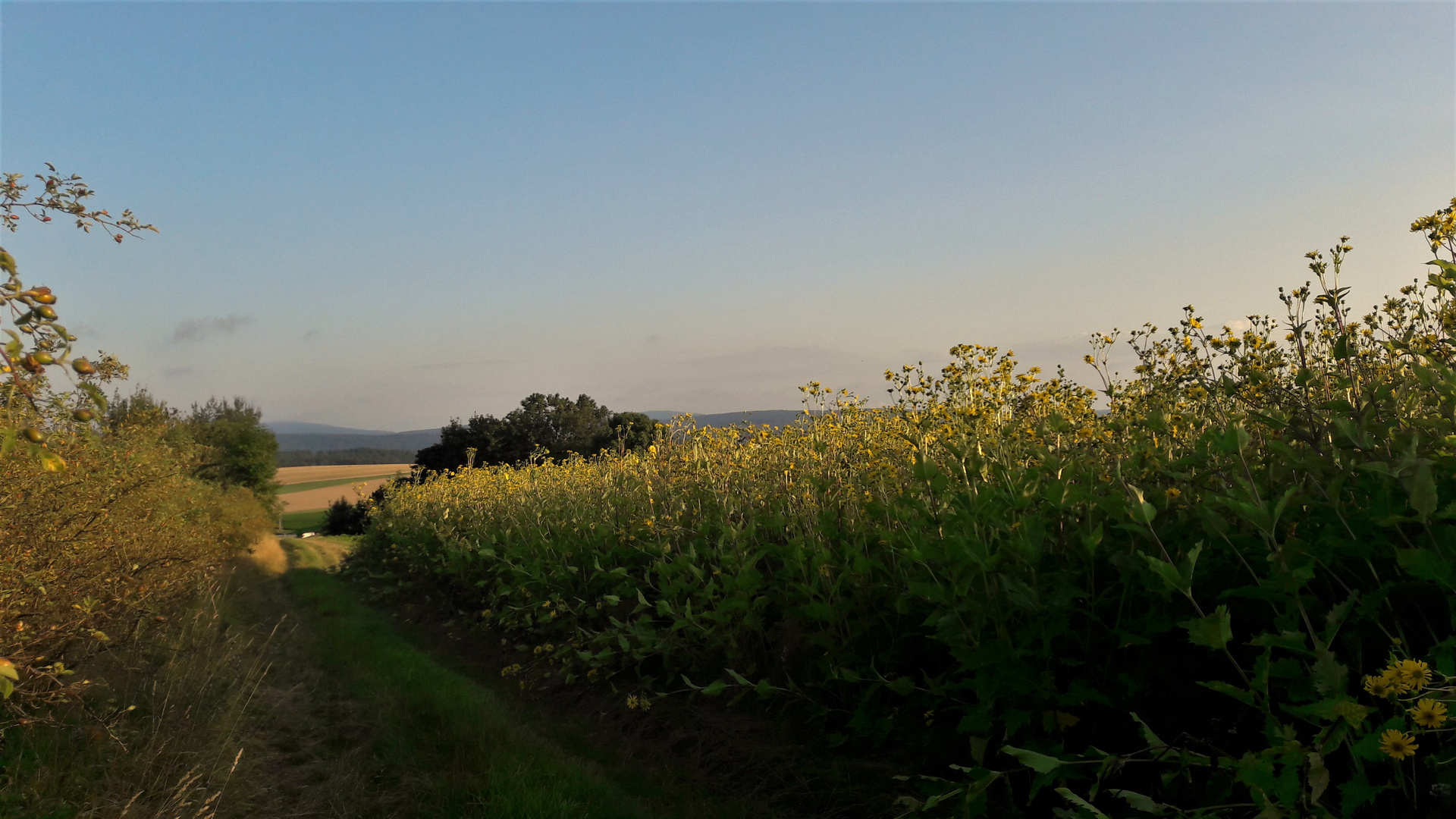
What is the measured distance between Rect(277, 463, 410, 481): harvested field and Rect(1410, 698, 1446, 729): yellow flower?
91.6 meters

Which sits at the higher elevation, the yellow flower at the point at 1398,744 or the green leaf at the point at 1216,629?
the green leaf at the point at 1216,629

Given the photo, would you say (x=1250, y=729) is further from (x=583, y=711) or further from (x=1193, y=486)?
(x=583, y=711)

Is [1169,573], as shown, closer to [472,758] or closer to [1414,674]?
[1414,674]

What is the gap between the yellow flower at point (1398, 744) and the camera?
1871 millimetres

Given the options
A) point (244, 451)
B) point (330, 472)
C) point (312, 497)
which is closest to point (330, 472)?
point (330, 472)

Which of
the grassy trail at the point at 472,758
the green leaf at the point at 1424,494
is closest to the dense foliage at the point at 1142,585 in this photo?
the green leaf at the point at 1424,494

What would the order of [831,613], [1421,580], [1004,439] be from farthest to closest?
1. [831,613]
2. [1004,439]
3. [1421,580]

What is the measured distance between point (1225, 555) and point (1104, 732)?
1024mm

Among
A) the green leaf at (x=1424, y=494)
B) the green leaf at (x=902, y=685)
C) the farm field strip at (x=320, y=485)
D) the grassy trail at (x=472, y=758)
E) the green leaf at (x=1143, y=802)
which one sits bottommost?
the farm field strip at (x=320, y=485)

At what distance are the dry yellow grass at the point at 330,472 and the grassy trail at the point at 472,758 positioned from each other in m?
83.8

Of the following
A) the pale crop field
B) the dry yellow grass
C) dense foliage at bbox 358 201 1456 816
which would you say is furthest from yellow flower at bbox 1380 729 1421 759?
the dry yellow grass

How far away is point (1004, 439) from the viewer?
154 inches

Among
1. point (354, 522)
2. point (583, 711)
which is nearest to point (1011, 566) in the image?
point (583, 711)

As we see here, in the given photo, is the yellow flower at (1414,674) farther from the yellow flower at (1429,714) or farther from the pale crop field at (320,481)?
the pale crop field at (320,481)
